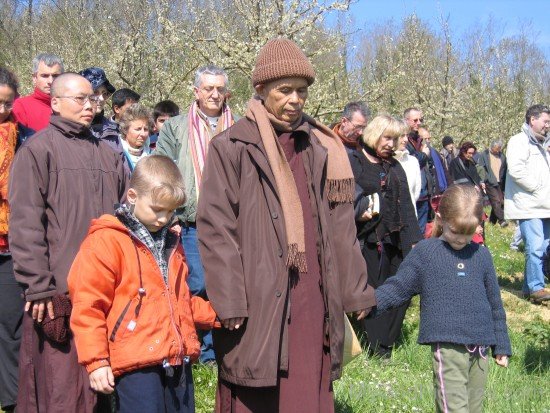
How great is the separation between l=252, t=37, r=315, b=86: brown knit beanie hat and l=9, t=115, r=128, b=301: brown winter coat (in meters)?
1.06

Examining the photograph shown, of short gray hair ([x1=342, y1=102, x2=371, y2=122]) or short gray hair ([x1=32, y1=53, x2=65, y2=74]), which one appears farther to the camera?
short gray hair ([x1=342, y1=102, x2=371, y2=122])

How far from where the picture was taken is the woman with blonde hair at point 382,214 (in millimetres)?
6316

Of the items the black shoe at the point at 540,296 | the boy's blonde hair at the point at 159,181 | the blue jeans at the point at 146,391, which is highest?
the boy's blonde hair at the point at 159,181

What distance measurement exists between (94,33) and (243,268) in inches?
663

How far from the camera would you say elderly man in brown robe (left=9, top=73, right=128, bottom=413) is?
377 cm

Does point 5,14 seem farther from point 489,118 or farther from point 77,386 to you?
point 77,386

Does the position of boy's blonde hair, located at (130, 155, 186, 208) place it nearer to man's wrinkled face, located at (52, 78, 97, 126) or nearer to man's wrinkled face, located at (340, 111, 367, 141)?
man's wrinkled face, located at (52, 78, 97, 126)

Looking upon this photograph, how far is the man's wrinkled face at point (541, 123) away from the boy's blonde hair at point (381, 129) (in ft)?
10.1

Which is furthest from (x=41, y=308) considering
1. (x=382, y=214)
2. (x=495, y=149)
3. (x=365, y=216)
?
(x=495, y=149)

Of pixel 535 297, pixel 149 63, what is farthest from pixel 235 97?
pixel 535 297

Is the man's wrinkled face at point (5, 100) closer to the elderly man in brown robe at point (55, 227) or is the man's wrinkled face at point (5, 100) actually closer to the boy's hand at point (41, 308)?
the elderly man in brown robe at point (55, 227)

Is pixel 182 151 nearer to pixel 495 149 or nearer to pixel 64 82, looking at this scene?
pixel 64 82

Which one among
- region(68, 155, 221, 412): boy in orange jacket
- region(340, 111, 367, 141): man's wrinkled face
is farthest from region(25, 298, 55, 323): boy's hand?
region(340, 111, 367, 141): man's wrinkled face

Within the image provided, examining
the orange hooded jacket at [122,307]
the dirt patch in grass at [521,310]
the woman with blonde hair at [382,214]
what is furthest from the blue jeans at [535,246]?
the orange hooded jacket at [122,307]
